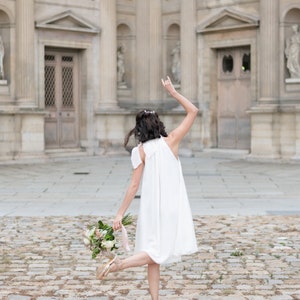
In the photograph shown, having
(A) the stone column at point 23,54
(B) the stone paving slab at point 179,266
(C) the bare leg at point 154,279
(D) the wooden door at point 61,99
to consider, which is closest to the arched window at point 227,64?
(D) the wooden door at point 61,99

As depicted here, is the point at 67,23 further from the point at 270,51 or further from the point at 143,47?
the point at 270,51

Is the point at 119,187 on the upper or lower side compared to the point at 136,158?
lower

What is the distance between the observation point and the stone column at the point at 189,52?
2406cm

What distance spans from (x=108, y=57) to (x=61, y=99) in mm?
2131

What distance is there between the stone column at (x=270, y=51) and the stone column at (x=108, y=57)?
532cm

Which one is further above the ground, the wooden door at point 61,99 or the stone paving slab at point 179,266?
the wooden door at point 61,99

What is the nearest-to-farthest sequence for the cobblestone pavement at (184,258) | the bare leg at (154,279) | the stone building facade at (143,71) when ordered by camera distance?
the bare leg at (154,279) → the cobblestone pavement at (184,258) → the stone building facade at (143,71)

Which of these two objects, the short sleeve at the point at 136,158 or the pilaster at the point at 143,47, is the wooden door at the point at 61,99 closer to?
the pilaster at the point at 143,47

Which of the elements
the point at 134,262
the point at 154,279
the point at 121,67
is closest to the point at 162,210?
the point at 134,262

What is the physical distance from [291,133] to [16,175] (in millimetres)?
7840

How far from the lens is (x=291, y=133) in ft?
68.3

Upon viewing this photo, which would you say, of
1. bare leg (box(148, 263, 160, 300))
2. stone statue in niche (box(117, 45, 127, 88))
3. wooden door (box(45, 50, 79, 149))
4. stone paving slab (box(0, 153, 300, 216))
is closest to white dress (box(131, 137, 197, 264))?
bare leg (box(148, 263, 160, 300))

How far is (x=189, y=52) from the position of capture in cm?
A: 2412

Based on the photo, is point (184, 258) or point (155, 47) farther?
point (155, 47)
